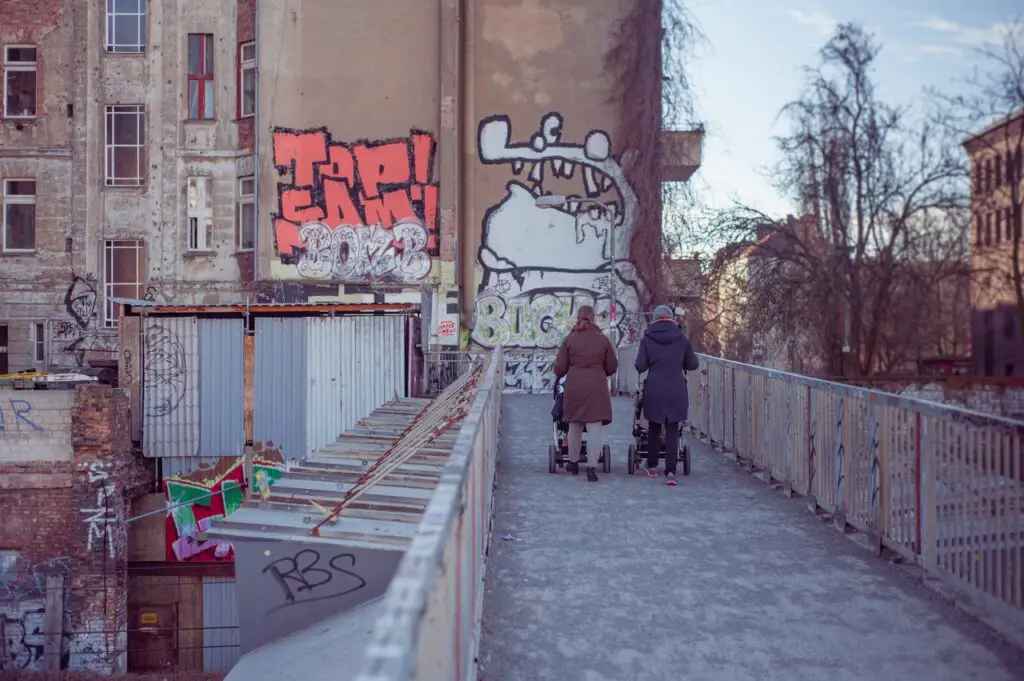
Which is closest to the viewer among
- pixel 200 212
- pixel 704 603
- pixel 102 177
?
pixel 704 603

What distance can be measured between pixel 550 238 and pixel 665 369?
1837 centimetres

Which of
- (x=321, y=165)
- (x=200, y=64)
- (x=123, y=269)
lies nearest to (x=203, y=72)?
(x=200, y=64)

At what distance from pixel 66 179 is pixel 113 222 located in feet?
6.25

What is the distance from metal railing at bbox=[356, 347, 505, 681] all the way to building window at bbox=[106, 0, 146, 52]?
27175 mm

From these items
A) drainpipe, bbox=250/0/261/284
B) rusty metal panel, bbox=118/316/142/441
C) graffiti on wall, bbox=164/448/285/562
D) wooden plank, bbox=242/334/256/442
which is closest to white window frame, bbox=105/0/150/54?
drainpipe, bbox=250/0/261/284

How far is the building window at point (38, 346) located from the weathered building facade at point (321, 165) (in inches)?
1.6

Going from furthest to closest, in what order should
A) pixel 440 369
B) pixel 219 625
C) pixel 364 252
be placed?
pixel 364 252 < pixel 440 369 < pixel 219 625

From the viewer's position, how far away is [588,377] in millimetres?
10258

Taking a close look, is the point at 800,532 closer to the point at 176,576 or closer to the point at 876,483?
the point at 876,483

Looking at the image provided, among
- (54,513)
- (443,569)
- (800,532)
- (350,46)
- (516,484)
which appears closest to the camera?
(443,569)

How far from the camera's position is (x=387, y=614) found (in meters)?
2.27

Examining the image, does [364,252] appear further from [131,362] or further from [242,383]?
[131,362]

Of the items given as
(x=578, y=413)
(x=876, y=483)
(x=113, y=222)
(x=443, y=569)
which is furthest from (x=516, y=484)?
(x=113, y=222)

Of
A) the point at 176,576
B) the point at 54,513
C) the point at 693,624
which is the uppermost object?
the point at 693,624
